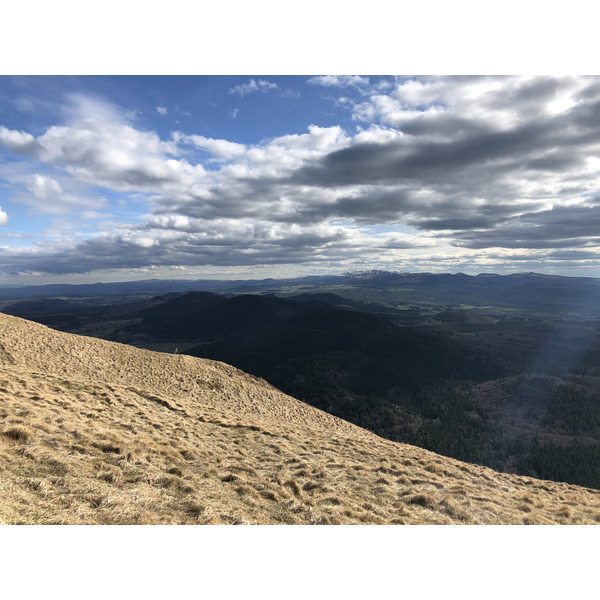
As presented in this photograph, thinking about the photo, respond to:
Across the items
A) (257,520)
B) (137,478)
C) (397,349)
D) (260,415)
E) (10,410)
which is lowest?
(397,349)

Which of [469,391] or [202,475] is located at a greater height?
[202,475]

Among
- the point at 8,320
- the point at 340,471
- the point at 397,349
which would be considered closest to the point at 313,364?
the point at 397,349

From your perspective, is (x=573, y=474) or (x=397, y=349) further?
(x=397, y=349)

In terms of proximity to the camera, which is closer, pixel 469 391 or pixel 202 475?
pixel 202 475

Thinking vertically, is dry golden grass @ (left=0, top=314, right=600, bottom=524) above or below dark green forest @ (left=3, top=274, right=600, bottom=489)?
above

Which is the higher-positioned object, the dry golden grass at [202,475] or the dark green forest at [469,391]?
the dry golden grass at [202,475]

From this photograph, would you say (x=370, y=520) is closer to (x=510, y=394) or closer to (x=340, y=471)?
(x=340, y=471)

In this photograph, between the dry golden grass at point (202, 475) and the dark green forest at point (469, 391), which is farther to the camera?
the dark green forest at point (469, 391)

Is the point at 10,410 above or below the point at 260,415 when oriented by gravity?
above
